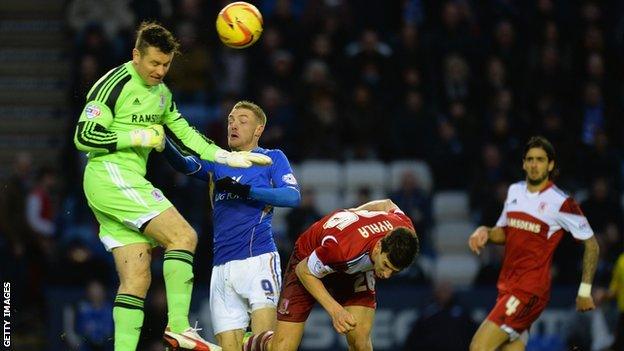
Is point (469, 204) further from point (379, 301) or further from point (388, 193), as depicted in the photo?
point (379, 301)

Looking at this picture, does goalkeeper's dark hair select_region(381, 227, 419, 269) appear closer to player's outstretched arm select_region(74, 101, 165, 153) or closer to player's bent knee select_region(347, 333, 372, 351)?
player's bent knee select_region(347, 333, 372, 351)

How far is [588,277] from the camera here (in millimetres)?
11391

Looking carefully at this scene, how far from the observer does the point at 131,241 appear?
9820 millimetres

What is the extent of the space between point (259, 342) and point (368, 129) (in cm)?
723

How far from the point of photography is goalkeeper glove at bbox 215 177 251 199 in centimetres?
970

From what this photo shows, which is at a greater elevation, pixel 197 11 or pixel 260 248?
pixel 197 11

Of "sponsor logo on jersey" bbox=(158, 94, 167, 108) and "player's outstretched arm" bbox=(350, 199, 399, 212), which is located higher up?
"sponsor logo on jersey" bbox=(158, 94, 167, 108)

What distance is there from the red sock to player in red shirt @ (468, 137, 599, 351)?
2.32 meters

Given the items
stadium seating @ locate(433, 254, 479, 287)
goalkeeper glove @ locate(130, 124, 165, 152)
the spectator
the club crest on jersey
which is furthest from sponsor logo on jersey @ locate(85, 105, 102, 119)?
stadium seating @ locate(433, 254, 479, 287)

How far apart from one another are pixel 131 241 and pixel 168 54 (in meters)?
1.44

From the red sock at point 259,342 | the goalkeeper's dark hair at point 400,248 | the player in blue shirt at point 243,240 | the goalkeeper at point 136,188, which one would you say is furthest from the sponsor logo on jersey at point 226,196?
the goalkeeper's dark hair at point 400,248

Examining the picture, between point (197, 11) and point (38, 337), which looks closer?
point (38, 337)

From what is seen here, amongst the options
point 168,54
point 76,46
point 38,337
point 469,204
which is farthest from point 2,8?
point 168,54

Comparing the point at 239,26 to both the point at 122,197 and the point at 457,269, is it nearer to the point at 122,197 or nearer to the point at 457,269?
the point at 122,197
